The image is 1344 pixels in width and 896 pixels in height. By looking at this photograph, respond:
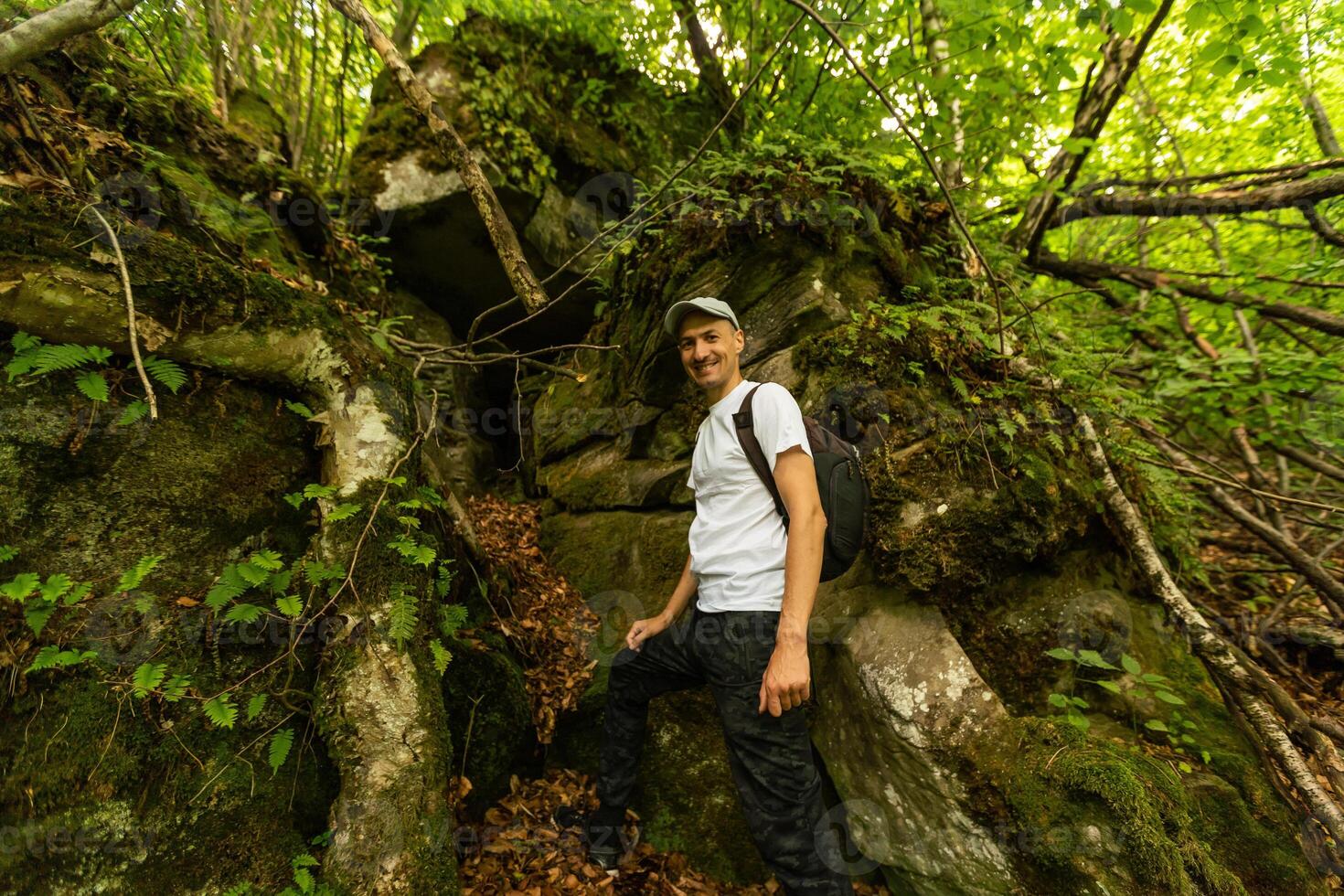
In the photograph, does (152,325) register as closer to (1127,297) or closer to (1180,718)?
(1180,718)

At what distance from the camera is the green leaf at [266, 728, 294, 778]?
2.94 meters

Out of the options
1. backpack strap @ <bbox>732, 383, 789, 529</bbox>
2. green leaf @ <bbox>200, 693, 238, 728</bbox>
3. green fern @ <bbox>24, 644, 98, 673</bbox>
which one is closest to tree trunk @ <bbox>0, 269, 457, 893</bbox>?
green leaf @ <bbox>200, 693, 238, 728</bbox>

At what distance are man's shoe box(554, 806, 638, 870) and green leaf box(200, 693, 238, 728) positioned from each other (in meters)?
2.38

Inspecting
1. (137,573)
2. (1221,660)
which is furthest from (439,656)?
(1221,660)

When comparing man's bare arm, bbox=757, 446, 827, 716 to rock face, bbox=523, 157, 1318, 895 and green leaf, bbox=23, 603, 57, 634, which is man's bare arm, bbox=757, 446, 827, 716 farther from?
green leaf, bbox=23, 603, 57, 634

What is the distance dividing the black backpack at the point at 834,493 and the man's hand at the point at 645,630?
119 cm

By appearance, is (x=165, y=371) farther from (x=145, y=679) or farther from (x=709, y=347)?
(x=709, y=347)

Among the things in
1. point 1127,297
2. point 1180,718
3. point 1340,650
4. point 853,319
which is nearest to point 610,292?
point 853,319

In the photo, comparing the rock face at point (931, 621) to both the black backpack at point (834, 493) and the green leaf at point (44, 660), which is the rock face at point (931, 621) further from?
the green leaf at point (44, 660)

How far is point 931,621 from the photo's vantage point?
12.9 ft

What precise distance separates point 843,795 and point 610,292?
6.01 meters

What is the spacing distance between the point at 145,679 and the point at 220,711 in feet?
1.39

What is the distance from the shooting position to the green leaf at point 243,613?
3.01 meters

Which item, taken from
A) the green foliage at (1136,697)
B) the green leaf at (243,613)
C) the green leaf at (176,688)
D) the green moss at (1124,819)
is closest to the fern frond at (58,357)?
the green leaf at (243,613)
